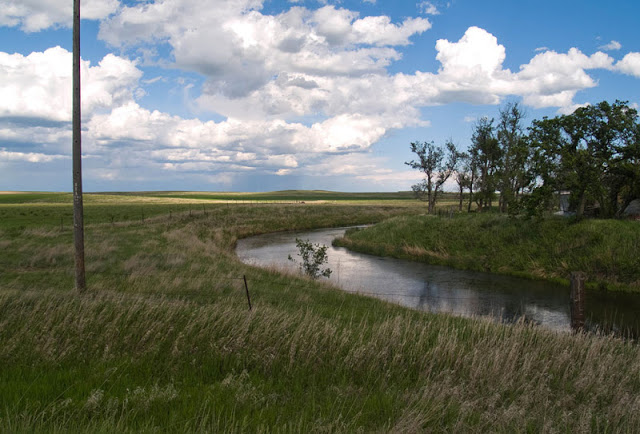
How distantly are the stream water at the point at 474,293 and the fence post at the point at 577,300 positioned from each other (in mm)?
3315

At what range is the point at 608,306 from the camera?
63.4 feet

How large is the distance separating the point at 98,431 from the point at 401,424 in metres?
3.17

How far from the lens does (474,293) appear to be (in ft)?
73.2

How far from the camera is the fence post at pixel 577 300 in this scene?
31.9ft

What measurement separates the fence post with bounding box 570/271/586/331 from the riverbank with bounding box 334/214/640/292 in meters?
15.4

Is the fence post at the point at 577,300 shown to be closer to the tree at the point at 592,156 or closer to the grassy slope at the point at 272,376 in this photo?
the grassy slope at the point at 272,376

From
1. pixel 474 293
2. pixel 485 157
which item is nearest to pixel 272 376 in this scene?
pixel 474 293

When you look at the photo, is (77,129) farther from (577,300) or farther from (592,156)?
(592,156)

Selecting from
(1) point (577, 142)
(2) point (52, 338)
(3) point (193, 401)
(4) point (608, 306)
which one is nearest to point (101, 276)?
(2) point (52, 338)

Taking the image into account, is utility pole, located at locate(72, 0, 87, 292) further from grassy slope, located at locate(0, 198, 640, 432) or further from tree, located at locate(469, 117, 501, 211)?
tree, located at locate(469, 117, 501, 211)

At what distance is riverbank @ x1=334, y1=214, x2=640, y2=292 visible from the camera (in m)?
23.4

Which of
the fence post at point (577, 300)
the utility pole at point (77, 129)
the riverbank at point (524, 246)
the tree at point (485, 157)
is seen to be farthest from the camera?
the tree at point (485, 157)

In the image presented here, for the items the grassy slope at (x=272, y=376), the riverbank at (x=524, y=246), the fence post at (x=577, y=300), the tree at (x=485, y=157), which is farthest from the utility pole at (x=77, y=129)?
the tree at (x=485, y=157)

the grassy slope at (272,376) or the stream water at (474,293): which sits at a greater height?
the grassy slope at (272,376)
